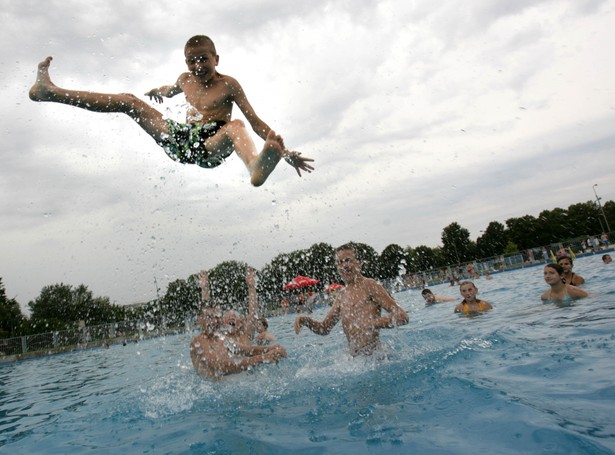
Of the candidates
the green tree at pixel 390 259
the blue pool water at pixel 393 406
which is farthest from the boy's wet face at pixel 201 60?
the green tree at pixel 390 259

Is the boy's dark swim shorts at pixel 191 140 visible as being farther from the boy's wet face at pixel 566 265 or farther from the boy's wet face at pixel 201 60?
the boy's wet face at pixel 566 265

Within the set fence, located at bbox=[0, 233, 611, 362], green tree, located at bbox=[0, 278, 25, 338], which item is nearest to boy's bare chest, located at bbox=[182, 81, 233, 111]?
fence, located at bbox=[0, 233, 611, 362]

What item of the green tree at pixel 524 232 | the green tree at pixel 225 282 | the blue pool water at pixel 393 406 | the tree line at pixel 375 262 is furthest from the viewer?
the green tree at pixel 524 232

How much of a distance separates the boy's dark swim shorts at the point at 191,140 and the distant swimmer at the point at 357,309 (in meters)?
2.13

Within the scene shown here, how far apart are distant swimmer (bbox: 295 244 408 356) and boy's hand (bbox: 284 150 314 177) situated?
1.33 m

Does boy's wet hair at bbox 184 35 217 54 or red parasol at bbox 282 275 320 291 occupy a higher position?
boy's wet hair at bbox 184 35 217 54

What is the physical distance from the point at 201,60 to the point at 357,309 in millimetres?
3380

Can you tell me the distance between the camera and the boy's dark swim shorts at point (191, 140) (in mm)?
4215

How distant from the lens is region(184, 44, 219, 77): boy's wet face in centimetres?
427

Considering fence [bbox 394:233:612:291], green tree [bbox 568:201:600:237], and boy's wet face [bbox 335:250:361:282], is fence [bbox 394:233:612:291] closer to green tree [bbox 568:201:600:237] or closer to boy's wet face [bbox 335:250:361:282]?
boy's wet face [bbox 335:250:361:282]

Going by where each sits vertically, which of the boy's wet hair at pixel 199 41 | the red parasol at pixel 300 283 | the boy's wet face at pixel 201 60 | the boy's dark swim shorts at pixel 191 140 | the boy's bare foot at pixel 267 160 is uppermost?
the boy's wet hair at pixel 199 41

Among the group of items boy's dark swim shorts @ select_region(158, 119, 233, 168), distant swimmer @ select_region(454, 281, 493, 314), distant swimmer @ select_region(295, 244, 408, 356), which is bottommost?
distant swimmer @ select_region(454, 281, 493, 314)

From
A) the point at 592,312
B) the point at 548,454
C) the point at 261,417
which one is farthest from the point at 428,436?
the point at 592,312

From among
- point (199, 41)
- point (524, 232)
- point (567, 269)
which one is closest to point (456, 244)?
point (524, 232)
